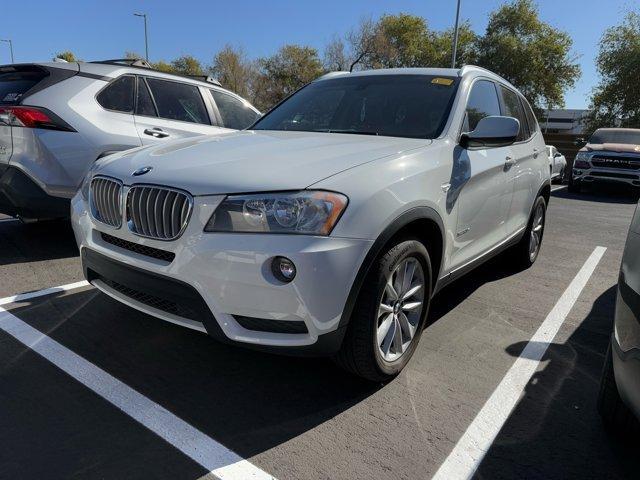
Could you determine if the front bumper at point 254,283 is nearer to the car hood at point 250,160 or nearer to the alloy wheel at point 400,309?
the car hood at point 250,160

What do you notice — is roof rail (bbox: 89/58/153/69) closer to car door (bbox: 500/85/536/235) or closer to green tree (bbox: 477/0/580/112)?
car door (bbox: 500/85/536/235)

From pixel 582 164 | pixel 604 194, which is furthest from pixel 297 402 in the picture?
pixel 604 194

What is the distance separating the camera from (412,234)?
2.67 m

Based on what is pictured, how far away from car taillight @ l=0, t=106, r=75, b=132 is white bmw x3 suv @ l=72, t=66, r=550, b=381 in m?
1.77

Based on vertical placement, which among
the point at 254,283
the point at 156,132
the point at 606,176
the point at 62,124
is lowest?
the point at 606,176

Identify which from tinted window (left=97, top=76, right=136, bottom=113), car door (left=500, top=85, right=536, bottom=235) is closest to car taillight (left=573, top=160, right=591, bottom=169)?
car door (left=500, top=85, right=536, bottom=235)

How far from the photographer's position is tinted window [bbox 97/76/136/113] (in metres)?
4.76

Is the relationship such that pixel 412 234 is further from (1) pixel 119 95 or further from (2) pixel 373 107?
(1) pixel 119 95

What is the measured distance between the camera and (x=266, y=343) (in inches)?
86.4

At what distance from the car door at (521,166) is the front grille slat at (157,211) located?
260 cm

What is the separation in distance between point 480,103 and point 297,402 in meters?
2.50

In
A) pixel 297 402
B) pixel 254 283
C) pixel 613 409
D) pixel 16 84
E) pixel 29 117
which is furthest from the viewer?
pixel 16 84

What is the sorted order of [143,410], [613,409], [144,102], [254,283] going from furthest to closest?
[144,102] < [143,410] < [613,409] < [254,283]

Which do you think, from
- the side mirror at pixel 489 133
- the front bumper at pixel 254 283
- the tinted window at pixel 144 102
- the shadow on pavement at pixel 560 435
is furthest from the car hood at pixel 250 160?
the tinted window at pixel 144 102
